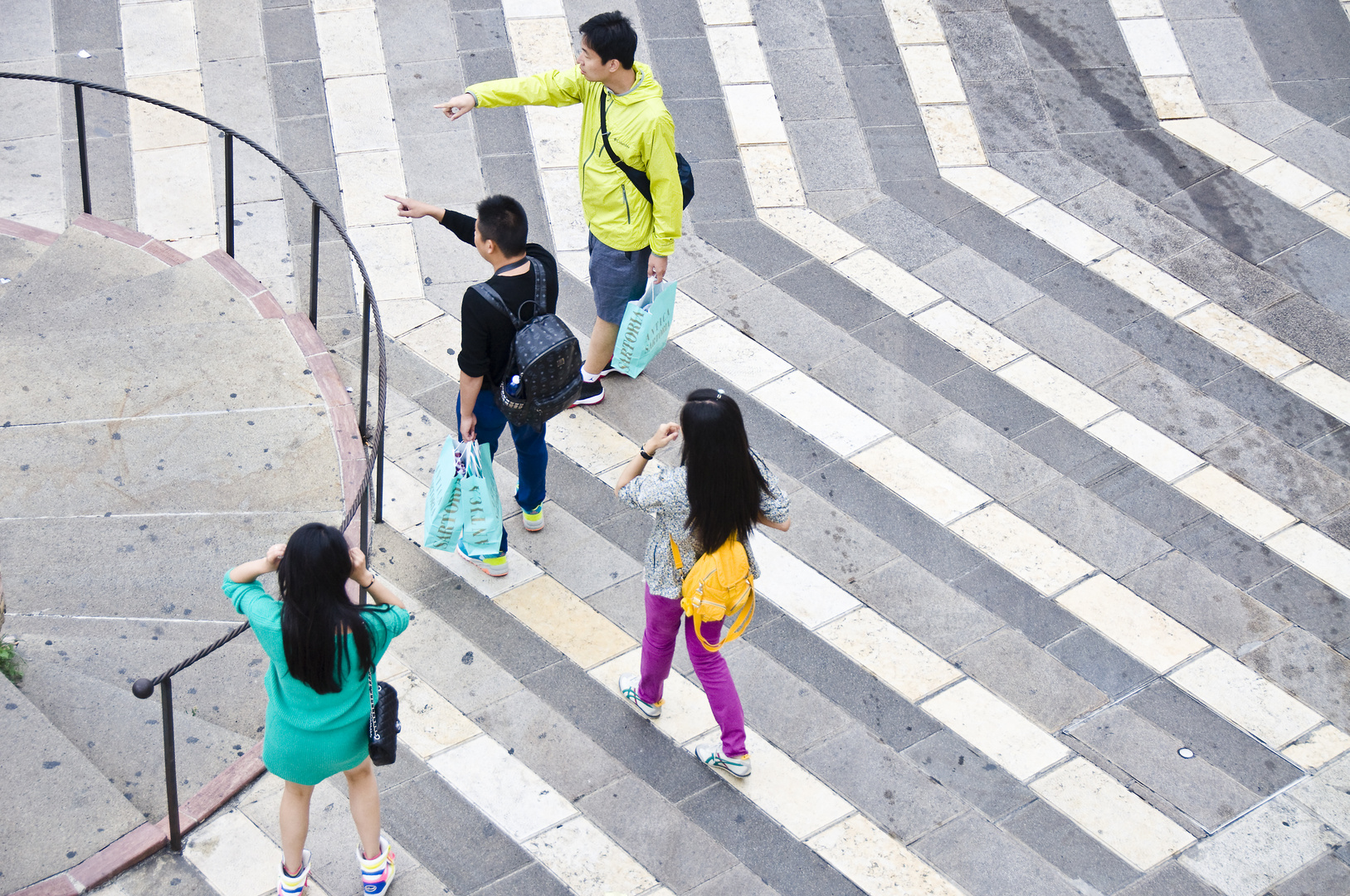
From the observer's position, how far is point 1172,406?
693 cm

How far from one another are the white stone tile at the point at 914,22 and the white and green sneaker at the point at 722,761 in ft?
19.9

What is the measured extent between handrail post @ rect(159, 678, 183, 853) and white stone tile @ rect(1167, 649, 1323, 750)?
4.45 m

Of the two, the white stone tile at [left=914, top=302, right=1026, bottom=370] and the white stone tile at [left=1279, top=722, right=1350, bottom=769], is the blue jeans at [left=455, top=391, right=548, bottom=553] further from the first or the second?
the white stone tile at [left=1279, top=722, right=1350, bottom=769]

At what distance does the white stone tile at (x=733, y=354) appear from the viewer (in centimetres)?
689

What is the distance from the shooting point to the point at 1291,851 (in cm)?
509

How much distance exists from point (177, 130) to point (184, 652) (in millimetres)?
4507

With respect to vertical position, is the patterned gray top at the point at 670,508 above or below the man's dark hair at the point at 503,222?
below

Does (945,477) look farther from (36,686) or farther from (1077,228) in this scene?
(36,686)

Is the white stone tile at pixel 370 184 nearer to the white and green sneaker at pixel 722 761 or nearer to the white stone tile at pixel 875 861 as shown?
the white and green sneaker at pixel 722 761

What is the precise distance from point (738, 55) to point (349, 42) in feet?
9.32

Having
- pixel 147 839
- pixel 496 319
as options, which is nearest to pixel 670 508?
pixel 496 319

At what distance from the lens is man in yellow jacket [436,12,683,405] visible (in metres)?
5.50

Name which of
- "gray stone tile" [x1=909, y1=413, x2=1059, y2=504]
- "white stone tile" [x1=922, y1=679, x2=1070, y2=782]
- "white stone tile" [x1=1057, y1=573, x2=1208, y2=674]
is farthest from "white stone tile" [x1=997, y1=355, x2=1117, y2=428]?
"white stone tile" [x1=922, y1=679, x2=1070, y2=782]

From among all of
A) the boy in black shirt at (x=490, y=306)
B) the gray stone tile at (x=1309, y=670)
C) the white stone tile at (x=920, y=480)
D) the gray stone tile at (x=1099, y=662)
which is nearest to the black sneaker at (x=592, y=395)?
the boy in black shirt at (x=490, y=306)
